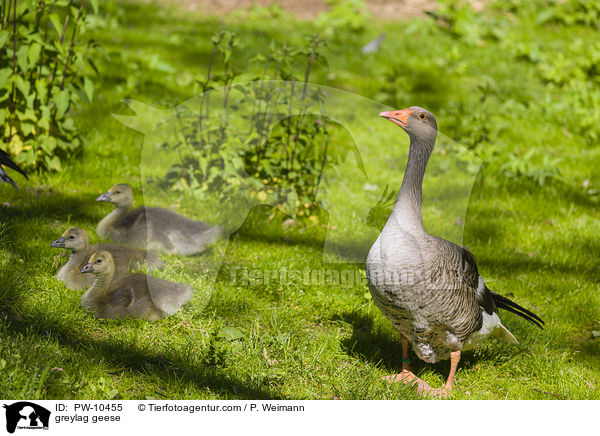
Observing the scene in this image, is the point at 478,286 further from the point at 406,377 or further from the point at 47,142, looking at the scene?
the point at 47,142

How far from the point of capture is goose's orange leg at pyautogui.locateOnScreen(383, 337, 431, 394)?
3.95 metres

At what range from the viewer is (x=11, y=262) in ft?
15.2

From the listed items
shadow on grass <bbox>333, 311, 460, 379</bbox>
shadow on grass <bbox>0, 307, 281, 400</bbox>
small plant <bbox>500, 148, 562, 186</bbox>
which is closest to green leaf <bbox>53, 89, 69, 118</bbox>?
shadow on grass <bbox>0, 307, 281, 400</bbox>

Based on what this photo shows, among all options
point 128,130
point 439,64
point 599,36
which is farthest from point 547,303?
point 599,36

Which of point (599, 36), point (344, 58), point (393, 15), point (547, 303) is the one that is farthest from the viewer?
point (393, 15)

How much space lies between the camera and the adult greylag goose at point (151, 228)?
5180 millimetres

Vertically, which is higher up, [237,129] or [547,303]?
[237,129]

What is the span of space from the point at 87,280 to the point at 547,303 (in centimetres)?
386

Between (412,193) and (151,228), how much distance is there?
2461mm

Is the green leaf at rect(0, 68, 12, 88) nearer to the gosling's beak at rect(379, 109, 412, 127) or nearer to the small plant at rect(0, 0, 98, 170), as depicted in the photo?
the small plant at rect(0, 0, 98, 170)

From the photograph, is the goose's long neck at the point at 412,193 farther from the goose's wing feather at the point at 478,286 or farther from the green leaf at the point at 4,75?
the green leaf at the point at 4,75

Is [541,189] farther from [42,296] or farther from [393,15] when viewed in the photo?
[393,15]

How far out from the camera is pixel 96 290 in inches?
172
